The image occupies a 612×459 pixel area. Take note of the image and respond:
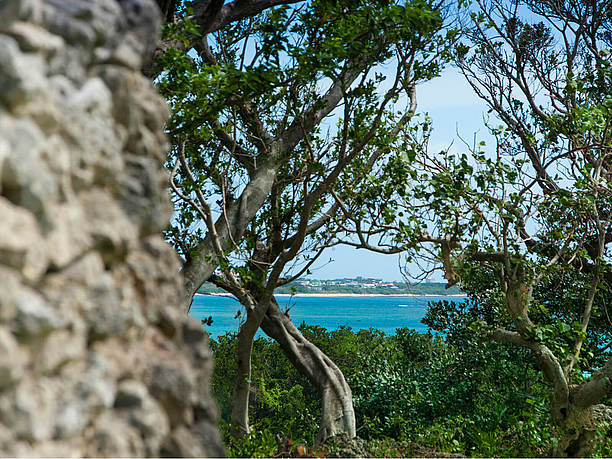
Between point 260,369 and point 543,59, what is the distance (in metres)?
7.80

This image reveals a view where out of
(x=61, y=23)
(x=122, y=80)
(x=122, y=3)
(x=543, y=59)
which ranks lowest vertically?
(x=122, y=80)

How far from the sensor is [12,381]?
1.33 meters

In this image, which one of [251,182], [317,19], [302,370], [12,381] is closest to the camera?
[12,381]

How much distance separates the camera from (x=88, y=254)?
1569 mm

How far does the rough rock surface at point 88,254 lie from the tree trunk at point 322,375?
18.5ft

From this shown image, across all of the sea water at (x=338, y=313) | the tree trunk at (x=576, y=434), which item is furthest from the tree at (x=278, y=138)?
the sea water at (x=338, y=313)

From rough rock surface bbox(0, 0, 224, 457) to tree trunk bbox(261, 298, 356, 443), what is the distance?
222 inches

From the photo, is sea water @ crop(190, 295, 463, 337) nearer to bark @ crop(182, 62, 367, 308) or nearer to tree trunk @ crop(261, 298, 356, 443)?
tree trunk @ crop(261, 298, 356, 443)

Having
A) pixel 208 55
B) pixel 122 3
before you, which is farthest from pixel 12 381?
pixel 208 55

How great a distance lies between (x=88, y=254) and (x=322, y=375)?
6400mm

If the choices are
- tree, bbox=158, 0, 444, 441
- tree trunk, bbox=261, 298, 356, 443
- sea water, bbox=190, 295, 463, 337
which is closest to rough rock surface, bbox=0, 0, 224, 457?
tree, bbox=158, 0, 444, 441

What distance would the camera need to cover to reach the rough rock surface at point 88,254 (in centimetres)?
137

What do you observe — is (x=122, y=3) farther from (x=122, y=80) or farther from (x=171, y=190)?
(x=171, y=190)

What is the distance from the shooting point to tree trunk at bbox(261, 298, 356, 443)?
714 centimetres
